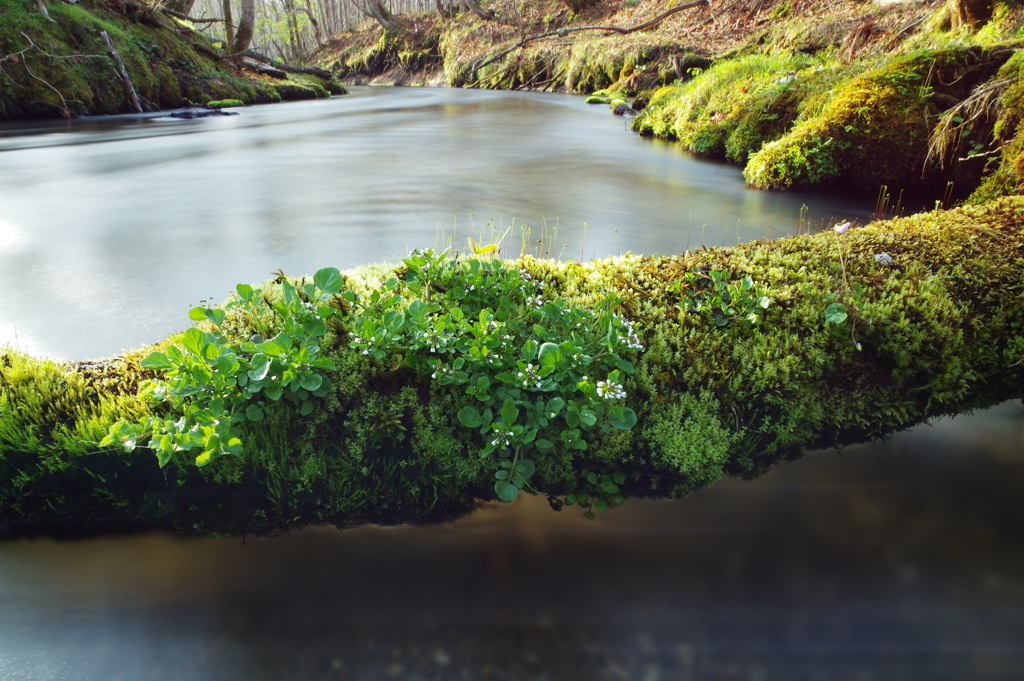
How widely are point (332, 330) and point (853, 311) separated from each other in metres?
2.42

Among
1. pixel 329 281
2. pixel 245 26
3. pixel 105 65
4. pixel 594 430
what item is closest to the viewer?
pixel 594 430

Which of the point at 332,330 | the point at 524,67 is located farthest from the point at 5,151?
the point at 524,67

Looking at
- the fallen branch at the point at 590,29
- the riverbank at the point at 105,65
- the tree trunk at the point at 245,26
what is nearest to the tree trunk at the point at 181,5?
the riverbank at the point at 105,65

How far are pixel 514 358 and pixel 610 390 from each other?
419 mm

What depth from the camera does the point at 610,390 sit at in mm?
2209

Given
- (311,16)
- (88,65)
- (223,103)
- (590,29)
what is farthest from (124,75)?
(311,16)

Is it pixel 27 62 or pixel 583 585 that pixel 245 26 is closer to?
pixel 27 62

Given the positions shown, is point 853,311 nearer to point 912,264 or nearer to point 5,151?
point 912,264

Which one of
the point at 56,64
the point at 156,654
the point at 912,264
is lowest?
the point at 156,654

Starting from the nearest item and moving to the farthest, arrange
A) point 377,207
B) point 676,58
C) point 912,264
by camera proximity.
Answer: point 912,264 → point 377,207 → point 676,58

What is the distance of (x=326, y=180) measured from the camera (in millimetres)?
7844

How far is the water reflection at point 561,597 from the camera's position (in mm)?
1949

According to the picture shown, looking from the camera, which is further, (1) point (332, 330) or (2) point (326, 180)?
(2) point (326, 180)

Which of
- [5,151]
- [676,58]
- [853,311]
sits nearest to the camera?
[853,311]
